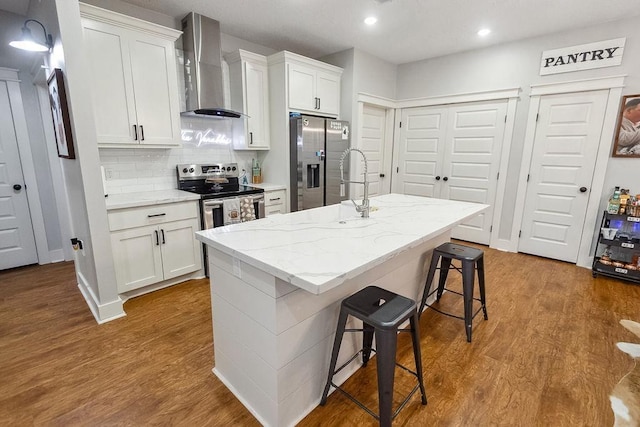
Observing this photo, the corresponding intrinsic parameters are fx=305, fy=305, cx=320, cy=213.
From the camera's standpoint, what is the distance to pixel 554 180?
3.77m

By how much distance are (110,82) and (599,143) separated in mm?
5026

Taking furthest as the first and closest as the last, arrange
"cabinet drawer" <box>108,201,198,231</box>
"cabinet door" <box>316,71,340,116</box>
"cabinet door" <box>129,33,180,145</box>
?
"cabinet door" <box>316,71,340,116</box>, "cabinet door" <box>129,33,180,145</box>, "cabinet drawer" <box>108,201,198,231</box>

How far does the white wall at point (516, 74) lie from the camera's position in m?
3.22

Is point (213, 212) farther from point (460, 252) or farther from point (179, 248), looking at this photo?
point (460, 252)

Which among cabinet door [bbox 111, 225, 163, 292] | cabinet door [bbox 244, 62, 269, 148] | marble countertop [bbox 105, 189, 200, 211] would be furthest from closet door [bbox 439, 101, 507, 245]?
cabinet door [bbox 111, 225, 163, 292]

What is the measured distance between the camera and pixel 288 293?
4.48 feet

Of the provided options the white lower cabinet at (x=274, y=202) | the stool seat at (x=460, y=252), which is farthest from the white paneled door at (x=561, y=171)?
the white lower cabinet at (x=274, y=202)

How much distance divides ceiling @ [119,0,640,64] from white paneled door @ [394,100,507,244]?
0.91 m

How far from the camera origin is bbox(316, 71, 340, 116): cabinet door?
4.00 meters

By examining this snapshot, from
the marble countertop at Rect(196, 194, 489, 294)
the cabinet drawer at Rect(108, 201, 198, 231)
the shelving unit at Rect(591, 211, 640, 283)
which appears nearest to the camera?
the marble countertop at Rect(196, 194, 489, 294)

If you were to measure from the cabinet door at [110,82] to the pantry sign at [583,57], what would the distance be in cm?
452

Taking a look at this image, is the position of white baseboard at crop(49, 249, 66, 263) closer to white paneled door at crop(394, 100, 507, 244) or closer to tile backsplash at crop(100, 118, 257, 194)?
tile backsplash at crop(100, 118, 257, 194)

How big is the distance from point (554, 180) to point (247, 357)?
13.5 feet

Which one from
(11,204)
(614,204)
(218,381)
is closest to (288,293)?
(218,381)
